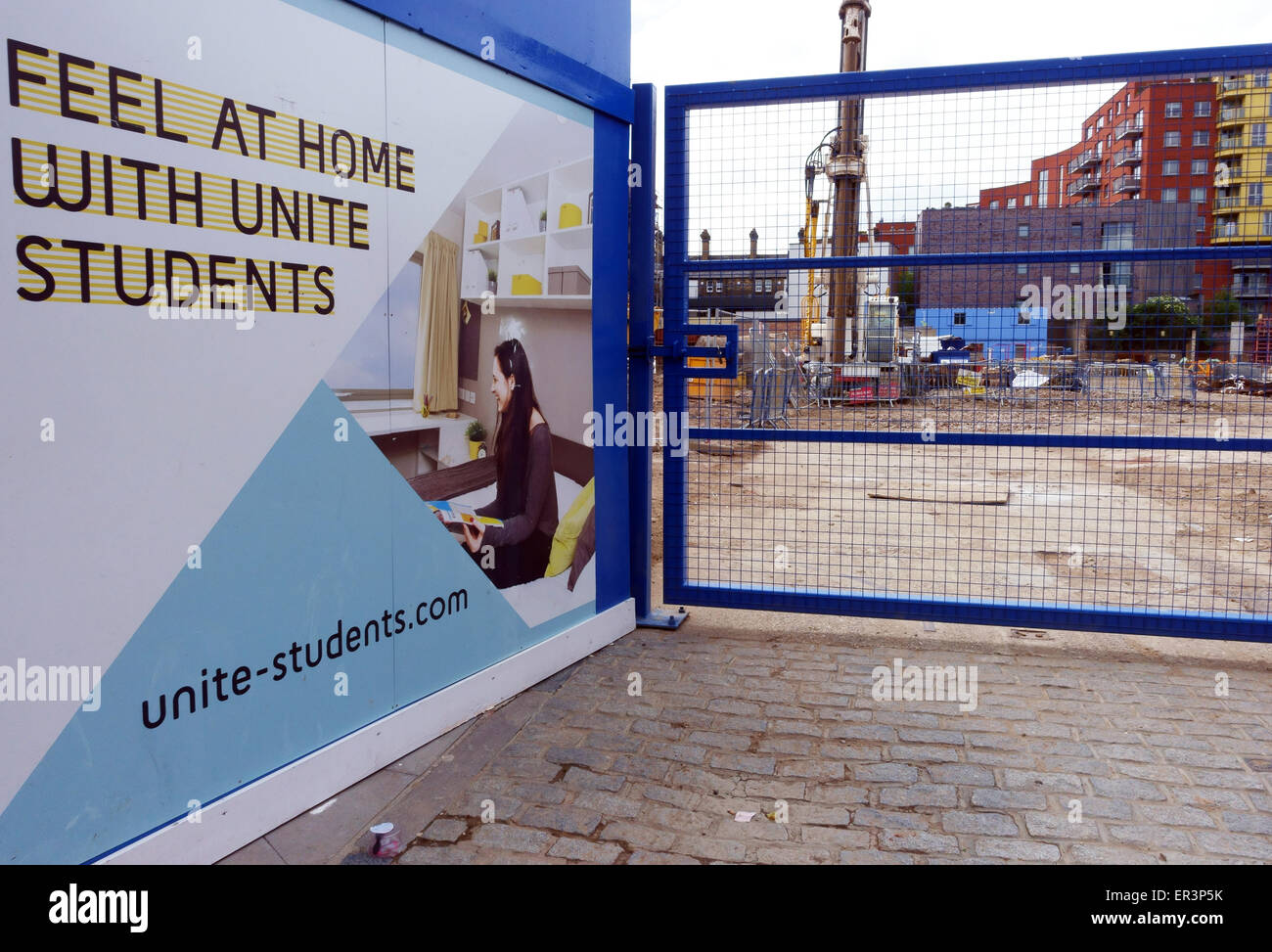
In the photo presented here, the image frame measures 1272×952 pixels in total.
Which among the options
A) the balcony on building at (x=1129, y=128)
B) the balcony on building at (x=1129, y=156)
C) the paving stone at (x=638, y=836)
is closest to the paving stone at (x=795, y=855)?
the paving stone at (x=638, y=836)

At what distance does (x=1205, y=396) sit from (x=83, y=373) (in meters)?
6.96

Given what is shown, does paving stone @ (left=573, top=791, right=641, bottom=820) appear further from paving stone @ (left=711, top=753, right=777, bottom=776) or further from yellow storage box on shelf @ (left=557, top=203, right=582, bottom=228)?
yellow storage box on shelf @ (left=557, top=203, right=582, bottom=228)

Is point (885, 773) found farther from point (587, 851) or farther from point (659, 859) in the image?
point (587, 851)

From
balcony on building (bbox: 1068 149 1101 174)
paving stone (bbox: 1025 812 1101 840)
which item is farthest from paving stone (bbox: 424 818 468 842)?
balcony on building (bbox: 1068 149 1101 174)

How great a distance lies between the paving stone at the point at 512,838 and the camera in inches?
124

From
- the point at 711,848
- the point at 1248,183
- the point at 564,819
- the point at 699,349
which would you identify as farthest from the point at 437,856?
the point at 1248,183

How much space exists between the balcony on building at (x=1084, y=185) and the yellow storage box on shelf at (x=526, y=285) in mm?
3028

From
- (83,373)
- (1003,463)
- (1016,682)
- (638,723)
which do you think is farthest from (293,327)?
(1003,463)

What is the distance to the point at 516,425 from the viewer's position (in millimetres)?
4570

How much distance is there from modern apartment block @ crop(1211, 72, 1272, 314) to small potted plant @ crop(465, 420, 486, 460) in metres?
4.00

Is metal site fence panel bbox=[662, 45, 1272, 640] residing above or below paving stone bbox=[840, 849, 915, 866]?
above

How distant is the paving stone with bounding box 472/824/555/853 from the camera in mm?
3162

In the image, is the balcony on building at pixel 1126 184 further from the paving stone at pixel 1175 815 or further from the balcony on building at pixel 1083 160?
the paving stone at pixel 1175 815

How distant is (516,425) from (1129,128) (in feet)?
13.5
